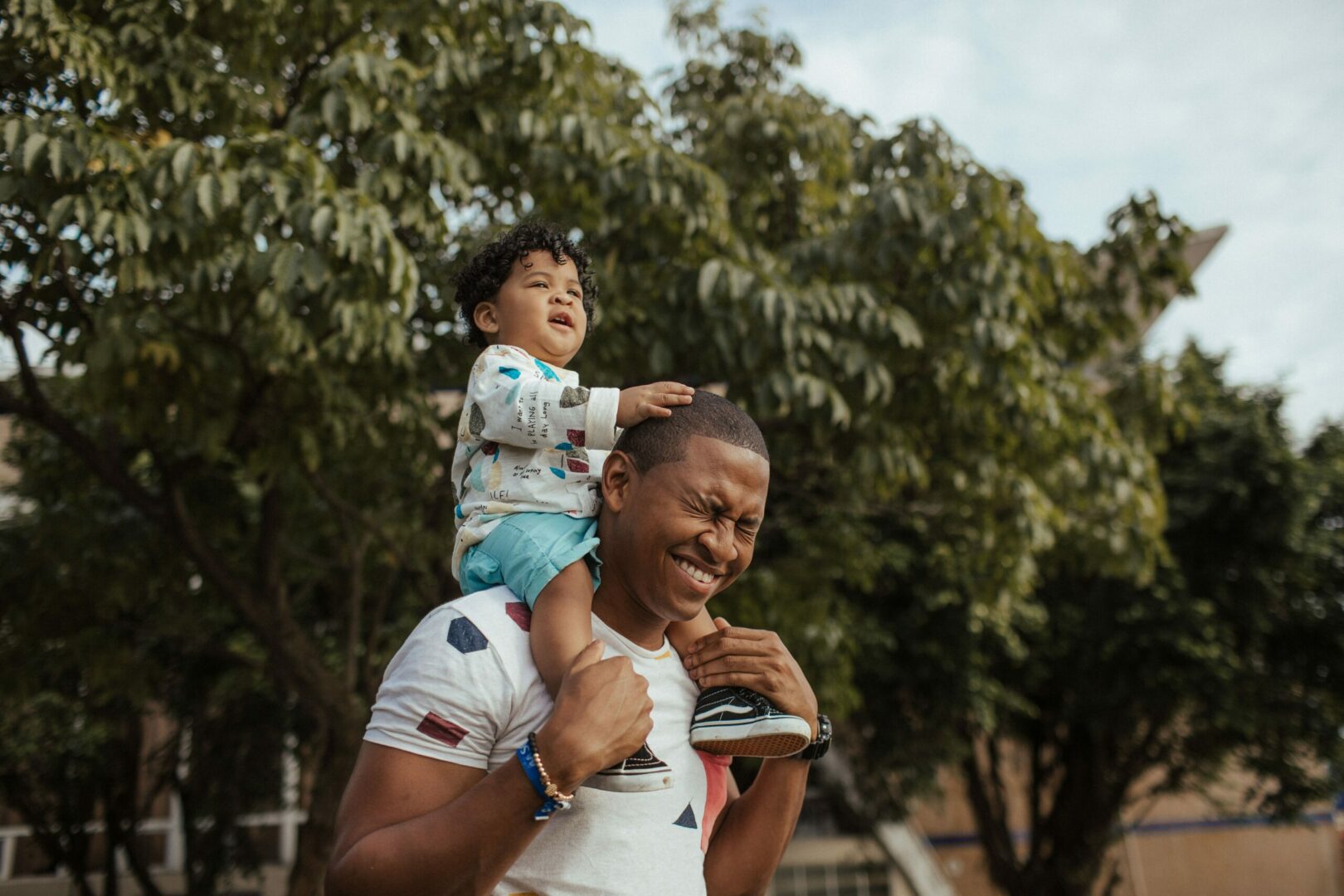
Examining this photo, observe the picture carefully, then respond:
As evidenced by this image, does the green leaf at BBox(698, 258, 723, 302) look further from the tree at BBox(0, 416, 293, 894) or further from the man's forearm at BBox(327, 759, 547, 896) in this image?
the tree at BBox(0, 416, 293, 894)

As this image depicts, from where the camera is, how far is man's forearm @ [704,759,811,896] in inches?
82.1

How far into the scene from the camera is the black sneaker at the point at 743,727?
186 cm

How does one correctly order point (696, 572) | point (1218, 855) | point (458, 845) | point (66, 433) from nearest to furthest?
point (458, 845) → point (696, 572) → point (66, 433) → point (1218, 855)

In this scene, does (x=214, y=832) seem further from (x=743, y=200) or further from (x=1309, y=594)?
(x=1309, y=594)

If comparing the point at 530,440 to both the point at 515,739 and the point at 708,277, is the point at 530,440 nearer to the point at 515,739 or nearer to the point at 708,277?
the point at 515,739

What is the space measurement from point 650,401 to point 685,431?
80 millimetres

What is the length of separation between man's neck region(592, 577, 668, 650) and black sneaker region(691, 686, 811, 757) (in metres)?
0.16

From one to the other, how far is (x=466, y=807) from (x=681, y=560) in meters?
0.52

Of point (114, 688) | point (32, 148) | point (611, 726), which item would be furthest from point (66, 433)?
point (611, 726)

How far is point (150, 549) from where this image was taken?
767 cm

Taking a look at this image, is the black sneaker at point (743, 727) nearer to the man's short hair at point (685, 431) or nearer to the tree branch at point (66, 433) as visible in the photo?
the man's short hair at point (685, 431)

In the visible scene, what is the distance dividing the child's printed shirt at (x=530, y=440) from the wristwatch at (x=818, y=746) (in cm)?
56

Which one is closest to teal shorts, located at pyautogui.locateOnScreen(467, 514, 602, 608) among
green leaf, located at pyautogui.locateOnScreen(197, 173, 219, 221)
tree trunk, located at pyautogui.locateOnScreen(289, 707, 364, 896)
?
green leaf, located at pyautogui.locateOnScreen(197, 173, 219, 221)

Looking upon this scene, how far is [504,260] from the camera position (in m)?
2.25
